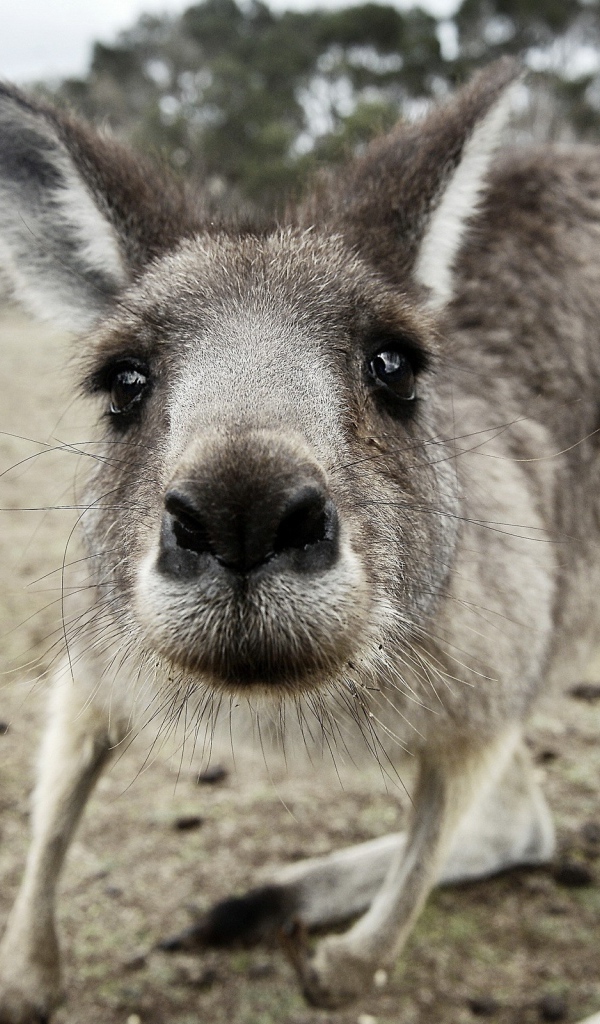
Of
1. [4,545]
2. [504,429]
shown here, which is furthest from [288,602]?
[4,545]

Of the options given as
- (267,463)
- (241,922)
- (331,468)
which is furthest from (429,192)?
(241,922)

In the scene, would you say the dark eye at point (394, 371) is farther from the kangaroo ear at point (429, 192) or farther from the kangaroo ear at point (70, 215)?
the kangaroo ear at point (70, 215)

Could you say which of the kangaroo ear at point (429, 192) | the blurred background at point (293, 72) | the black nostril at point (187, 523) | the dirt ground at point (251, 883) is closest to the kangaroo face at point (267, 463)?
the black nostril at point (187, 523)

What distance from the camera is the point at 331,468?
2006 mm

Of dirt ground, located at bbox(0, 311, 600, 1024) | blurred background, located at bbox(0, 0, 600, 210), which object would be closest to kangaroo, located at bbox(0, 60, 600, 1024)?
dirt ground, located at bbox(0, 311, 600, 1024)

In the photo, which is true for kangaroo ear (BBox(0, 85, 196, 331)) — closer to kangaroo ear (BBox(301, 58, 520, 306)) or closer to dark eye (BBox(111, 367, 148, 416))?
dark eye (BBox(111, 367, 148, 416))

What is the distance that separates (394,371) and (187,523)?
103 cm

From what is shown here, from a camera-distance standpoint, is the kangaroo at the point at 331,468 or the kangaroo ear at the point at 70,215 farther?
the kangaroo ear at the point at 70,215

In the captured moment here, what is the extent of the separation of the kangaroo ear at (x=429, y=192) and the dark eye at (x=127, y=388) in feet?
2.53

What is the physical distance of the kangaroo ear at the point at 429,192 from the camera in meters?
2.76

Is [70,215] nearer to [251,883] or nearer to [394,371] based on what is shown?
[394,371]

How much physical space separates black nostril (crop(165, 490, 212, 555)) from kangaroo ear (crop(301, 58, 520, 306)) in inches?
51.4

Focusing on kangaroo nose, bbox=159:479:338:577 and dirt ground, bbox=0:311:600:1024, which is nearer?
kangaroo nose, bbox=159:479:338:577

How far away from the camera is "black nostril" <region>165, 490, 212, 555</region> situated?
1.67 metres
